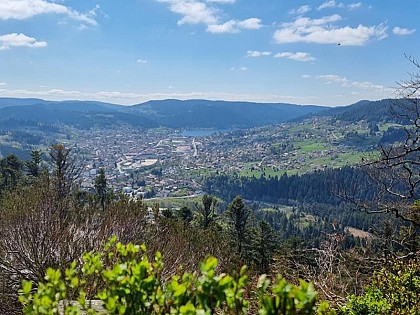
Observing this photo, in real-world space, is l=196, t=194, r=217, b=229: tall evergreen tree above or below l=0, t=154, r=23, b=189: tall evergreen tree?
below

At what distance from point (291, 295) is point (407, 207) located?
9969mm

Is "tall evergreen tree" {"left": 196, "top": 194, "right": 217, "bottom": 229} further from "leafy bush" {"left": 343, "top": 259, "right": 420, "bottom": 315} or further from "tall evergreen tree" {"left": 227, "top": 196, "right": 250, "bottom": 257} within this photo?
"leafy bush" {"left": 343, "top": 259, "right": 420, "bottom": 315}

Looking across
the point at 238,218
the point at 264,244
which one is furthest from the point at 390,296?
the point at 238,218

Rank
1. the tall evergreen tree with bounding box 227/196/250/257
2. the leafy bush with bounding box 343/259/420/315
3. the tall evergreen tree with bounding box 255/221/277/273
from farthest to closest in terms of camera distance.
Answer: the tall evergreen tree with bounding box 227/196/250/257 < the tall evergreen tree with bounding box 255/221/277/273 < the leafy bush with bounding box 343/259/420/315

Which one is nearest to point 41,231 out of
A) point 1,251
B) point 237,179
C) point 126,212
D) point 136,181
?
point 1,251

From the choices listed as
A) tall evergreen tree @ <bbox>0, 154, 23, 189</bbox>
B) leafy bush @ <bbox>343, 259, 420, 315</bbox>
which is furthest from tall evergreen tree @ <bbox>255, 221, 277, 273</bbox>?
tall evergreen tree @ <bbox>0, 154, 23, 189</bbox>

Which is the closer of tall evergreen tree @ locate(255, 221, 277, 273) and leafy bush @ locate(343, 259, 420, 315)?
leafy bush @ locate(343, 259, 420, 315)

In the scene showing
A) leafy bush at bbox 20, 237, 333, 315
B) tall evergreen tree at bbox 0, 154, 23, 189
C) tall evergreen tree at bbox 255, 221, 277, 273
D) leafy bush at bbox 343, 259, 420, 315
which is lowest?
tall evergreen tree at bbox 255, 221, 277, 273

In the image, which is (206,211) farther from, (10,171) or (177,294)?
(177,294)

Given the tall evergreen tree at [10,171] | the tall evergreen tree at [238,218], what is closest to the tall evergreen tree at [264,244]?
the tall evergreen tree at [238,218]

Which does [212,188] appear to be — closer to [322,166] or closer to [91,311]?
[322,166]

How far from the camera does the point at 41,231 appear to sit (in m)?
11.3

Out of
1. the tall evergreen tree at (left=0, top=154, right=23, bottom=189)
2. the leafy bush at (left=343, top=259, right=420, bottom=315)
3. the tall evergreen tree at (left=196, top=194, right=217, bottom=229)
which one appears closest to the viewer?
the leafy bush at (left=343, top=259, right=420, bottom=315)

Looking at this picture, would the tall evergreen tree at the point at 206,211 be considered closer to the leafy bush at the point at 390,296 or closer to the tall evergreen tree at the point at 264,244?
the tall evergreen tree at the point at 264,244
